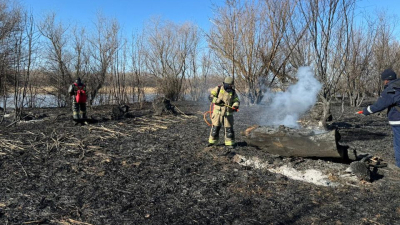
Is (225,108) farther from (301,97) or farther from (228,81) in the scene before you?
(301,97)

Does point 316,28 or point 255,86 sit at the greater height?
point 316,28

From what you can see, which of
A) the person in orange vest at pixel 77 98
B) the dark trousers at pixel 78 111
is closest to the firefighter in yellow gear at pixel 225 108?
the person in orange vest at pixel 77 98

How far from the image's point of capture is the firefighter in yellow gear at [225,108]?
5.88 m

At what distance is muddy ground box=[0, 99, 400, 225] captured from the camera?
316 centimetres

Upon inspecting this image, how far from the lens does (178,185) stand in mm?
4102

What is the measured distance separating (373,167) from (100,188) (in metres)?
4.48

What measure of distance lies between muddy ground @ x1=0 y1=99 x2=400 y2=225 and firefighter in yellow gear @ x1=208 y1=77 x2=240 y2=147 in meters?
0.31

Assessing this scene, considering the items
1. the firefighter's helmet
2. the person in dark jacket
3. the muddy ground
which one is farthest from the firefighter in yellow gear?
the person in dark jacket

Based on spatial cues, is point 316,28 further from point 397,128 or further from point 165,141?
point 165,141

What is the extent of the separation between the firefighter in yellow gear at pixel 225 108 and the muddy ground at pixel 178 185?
1.02 ft

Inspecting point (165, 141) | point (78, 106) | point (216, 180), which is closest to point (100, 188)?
point (216, 180)

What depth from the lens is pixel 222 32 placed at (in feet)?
49.8

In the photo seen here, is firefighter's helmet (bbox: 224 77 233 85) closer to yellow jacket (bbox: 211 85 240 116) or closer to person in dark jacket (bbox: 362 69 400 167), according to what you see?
yellow jacket (bbox: 211 85 240 116)

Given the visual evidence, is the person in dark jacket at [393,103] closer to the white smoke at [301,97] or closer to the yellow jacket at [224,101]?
the yellow jacket at [224,101]
